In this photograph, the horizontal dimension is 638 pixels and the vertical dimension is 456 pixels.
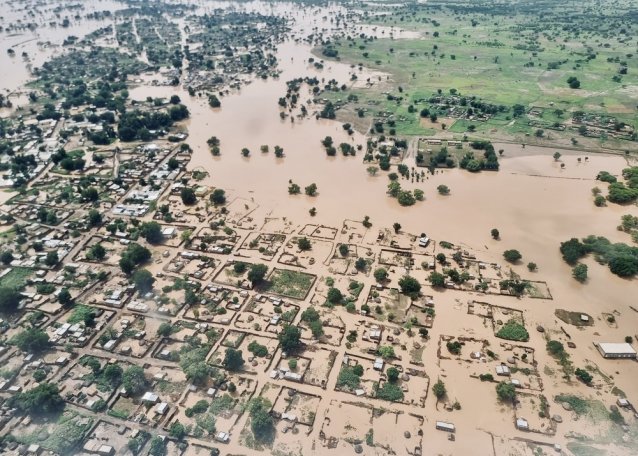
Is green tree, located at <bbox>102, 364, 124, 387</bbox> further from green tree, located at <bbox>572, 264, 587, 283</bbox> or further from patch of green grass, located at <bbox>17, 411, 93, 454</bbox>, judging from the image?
green tree, located at <bbox>572, 264, 587, 283</bbox>

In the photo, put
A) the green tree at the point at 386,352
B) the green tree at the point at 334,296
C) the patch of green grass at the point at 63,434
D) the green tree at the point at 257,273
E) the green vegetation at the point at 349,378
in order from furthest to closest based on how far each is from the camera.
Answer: the green tree at the point at 257,273 → the green tree at the point at 334,296 → the green tree at the point at 386,352 → the green vegetation at the point at 349,378 → the patch of green grass at the point at 63,434

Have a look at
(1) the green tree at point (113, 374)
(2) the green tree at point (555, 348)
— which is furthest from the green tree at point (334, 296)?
(1) the green tree at point (113, 374)

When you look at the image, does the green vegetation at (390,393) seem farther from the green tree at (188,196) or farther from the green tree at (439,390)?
the green tree at (188,196)

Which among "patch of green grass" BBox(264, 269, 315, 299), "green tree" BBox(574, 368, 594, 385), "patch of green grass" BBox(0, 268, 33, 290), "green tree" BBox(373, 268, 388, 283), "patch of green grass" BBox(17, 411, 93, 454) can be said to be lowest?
"patch of green grass" BBox(17, 411, 93, 454)

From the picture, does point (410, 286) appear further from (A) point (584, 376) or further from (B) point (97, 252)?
(B) point (97, 252)

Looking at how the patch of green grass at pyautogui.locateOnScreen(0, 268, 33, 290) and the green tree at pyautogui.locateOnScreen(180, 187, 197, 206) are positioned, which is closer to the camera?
the patch of green grass at pyautogui.locateOnScreen(0, 268, 33, 290)

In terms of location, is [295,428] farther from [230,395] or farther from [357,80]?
[357,80]

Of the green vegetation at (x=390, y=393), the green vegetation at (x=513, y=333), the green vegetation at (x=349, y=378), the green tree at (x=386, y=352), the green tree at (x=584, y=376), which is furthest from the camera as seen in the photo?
the green vegetation at (x=513, y=333)

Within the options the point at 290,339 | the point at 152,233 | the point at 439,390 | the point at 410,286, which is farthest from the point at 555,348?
the point at 152,233

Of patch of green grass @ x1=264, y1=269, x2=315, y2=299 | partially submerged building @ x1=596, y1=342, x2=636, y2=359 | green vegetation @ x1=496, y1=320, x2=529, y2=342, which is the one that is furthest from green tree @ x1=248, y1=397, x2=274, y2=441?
partially submerged building @ x1=596, y1=342, x2=636, y2=359
